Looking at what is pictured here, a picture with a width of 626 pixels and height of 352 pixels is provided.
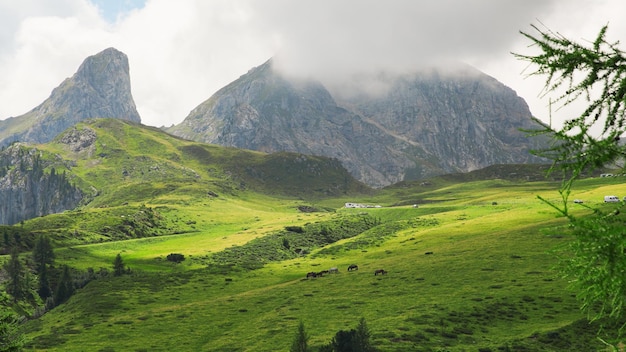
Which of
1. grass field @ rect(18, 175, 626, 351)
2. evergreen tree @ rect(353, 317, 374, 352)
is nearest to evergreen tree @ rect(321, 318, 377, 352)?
evergreen tree @ rect(353, 317, 374, 352)

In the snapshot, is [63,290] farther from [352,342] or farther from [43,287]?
[352,342]

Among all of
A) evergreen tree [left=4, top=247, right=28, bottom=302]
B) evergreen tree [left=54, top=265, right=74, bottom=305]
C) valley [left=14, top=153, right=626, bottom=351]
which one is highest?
evergreen tree [left=4, top=247, right=28, bottom=302]

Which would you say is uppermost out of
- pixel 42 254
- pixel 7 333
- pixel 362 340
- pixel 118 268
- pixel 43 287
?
pixel 42 254

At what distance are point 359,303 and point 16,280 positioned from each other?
10633 centimetres

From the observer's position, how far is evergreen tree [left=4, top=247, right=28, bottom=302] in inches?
4998

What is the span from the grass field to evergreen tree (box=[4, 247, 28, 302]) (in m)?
18.2

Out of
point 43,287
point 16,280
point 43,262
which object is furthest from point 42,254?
point 16,280

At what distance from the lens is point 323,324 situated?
252 feet

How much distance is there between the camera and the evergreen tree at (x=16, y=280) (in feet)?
416

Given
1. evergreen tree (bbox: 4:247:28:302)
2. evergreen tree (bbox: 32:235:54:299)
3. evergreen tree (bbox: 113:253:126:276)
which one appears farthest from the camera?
evergreen tree (bbox: 113:253:126:276)

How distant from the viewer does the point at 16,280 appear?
426 ft

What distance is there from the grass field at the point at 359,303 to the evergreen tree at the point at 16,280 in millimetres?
18218

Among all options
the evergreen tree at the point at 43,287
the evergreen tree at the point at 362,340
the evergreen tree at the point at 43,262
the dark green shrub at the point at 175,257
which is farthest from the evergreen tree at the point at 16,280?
the evergreen tree at the point at 362,340

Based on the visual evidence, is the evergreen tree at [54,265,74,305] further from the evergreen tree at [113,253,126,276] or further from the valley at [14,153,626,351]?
the evergreen tree at [113,253,126,276]
